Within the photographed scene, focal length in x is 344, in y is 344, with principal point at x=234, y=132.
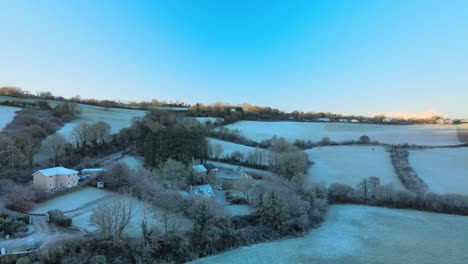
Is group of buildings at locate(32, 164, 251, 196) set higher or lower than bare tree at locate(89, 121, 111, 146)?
lower

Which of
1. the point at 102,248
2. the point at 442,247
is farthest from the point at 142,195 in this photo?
the point at 442,247

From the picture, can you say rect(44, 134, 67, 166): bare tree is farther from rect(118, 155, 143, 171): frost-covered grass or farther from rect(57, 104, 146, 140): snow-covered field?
rect(57, 104, 146, 140): snow-covered field

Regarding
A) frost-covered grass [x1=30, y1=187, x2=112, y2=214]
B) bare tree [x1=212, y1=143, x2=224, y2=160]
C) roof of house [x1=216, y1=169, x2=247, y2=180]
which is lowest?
frost-covered grass [x1=30, y1=187, x2=112, y2=214]

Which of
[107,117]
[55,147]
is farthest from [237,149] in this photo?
[107,117]

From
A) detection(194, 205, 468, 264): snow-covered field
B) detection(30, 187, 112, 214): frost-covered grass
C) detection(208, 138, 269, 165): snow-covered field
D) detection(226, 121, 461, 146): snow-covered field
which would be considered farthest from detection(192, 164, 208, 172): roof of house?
detection(226, 121, 461, 146): snow-covered field

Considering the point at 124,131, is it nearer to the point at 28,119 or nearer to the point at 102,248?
the point at 28,119

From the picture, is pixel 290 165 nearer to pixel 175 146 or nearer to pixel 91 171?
pixel 175 146
